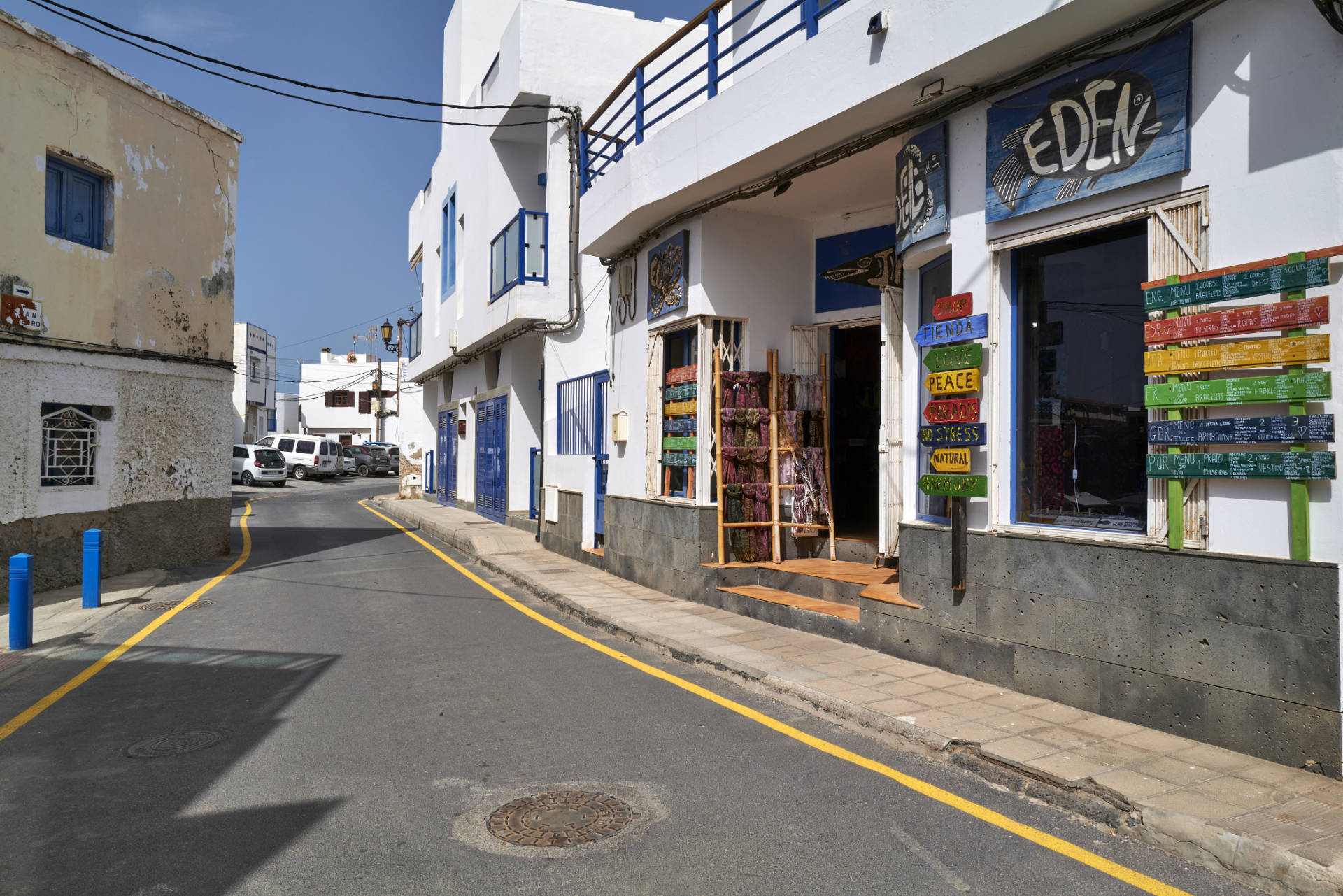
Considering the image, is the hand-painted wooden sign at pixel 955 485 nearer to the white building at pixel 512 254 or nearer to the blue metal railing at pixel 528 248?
the white building at pixel 512 254

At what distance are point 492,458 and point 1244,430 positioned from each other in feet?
61.5

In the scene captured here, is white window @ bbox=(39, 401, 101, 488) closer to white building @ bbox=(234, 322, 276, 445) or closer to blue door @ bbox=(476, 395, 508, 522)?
blue door @ bbox=(476, 395, 508, 522)

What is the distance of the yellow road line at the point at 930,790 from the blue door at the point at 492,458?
12760 mm

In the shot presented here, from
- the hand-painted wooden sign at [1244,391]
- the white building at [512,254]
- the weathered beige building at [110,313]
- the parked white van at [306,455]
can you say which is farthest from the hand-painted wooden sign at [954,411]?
the parked white van at [306,455]

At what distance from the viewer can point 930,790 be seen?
4770 mm

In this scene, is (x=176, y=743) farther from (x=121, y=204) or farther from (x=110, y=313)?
(x=121, y=204)

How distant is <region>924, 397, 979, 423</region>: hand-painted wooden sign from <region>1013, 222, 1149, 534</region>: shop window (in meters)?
0.32

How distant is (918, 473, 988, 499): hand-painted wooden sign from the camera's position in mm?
6590

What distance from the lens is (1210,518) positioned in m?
5.20

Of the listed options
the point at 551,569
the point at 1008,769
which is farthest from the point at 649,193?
the point at 1008,769

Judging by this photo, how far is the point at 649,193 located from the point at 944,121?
4.47 meters

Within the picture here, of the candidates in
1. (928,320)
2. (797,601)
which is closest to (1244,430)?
(928,320)

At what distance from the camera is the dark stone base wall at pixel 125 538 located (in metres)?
11.4

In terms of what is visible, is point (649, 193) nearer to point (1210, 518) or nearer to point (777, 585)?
point (777, 585)
